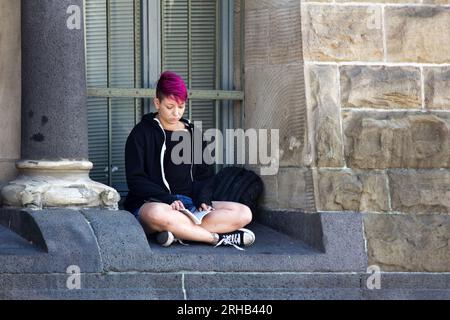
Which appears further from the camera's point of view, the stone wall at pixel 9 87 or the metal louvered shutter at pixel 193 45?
the metal louvered shutter at pixel 193 45

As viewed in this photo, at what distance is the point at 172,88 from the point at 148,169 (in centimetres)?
59

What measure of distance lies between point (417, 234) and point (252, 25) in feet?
6.47

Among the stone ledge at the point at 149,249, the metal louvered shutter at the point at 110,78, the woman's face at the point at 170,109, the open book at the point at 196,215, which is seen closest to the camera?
the stone ledge at the point at 149,249

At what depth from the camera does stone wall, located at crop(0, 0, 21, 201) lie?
32.3 ft

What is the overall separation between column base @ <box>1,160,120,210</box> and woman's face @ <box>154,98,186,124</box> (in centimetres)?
62

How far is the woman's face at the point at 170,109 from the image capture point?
9570 mm

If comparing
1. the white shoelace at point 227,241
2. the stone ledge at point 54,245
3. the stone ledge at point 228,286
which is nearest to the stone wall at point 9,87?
the stone ledge at point 54,245

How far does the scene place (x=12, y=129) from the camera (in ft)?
32.4

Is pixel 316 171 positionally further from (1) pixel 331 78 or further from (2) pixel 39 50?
(2) pixel 39 50

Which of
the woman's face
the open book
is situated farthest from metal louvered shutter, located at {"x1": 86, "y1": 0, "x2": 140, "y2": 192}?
the open book

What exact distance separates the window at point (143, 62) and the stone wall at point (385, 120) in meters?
1.03

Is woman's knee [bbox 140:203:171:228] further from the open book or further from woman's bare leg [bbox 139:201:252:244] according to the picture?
the open book

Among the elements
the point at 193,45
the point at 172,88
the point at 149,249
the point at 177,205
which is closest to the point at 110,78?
the point at 193,45

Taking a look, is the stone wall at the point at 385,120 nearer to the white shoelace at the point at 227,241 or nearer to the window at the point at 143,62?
the white shoelace at the point at 227,241
